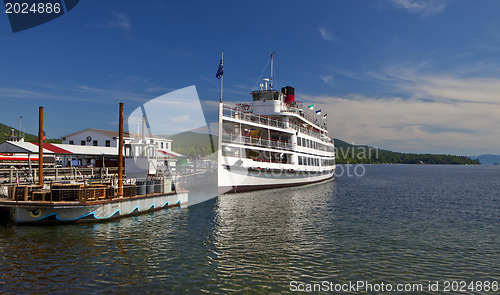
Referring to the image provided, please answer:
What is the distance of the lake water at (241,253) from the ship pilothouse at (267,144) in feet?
41.8

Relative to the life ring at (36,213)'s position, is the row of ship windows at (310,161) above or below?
above

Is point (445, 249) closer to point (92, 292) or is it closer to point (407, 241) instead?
point (407, 241)

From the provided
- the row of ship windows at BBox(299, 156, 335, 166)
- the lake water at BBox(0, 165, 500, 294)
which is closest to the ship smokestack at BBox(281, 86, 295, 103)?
the row of ship windows at BBox(299, 156, 335, 166)

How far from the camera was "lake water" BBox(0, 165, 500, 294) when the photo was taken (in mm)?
11492

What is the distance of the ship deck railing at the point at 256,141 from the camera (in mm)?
36125

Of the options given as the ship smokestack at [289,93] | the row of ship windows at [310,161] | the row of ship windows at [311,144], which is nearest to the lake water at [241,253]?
the row of ship windows at [310,161]

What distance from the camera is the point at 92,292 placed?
1046 centimetres

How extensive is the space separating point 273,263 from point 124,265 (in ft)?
21.0

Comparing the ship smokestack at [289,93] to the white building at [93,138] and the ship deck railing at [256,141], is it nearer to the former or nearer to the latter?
the ship deck railing at [256,141]

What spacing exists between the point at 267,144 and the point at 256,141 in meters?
1.63

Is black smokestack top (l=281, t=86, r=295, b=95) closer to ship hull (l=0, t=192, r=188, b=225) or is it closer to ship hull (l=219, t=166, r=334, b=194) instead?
ship hull (l=219, t=166, r=334, b=194)

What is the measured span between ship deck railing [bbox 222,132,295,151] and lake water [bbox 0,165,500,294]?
44.1 ft

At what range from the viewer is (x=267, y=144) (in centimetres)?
4016

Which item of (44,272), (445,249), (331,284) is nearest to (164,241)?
(44,272)
